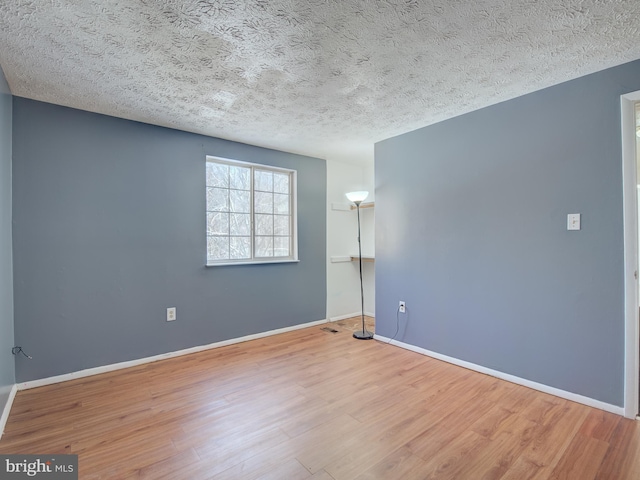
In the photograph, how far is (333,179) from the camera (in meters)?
4.41

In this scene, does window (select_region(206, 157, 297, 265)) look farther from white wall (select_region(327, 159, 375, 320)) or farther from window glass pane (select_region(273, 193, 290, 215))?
white wall (select_region(327, 159, 375, 320))

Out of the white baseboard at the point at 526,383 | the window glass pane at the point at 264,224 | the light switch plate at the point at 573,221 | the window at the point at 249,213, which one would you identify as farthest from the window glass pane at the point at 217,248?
the light switch plate at the point at 573,221

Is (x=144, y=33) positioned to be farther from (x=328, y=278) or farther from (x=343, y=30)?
(x=328, y=278)

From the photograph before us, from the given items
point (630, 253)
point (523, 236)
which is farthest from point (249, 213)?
point (630, 253)

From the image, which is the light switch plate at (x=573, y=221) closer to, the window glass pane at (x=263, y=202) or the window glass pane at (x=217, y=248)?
the window glass pane at (x=263, y=202)

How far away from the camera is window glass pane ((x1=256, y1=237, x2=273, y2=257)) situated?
3787 millimetres

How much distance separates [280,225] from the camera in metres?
4.00

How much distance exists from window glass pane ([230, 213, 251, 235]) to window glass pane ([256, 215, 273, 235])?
12 cm

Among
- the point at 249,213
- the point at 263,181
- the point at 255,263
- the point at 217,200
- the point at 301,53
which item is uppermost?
the point at 301,53

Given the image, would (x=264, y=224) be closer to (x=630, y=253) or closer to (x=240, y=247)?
(x=240, y=247)

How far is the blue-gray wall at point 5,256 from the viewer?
2021mm

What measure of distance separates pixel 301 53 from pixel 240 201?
2.07 meters

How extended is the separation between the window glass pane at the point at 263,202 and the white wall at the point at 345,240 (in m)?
0.87

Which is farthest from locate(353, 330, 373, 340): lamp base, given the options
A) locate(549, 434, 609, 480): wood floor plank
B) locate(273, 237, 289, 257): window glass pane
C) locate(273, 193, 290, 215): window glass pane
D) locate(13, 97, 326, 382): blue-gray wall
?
locate(549, 434, 609, 480): wood floor plank
